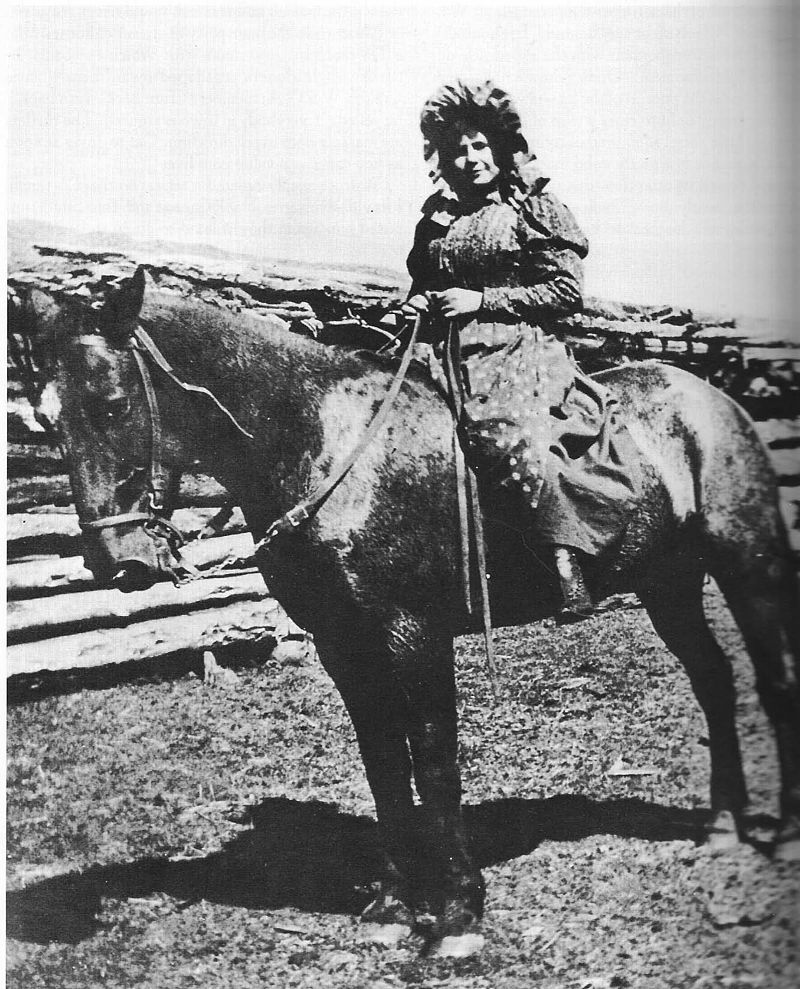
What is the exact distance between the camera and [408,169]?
3.15 m

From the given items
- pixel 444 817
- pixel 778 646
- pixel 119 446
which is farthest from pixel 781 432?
pixel 119 446

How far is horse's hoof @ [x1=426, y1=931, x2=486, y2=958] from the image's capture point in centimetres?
306

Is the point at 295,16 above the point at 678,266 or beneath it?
above

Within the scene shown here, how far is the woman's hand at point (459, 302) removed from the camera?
3.08m

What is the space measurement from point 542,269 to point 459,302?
306 mm

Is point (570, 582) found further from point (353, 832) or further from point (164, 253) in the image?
point (164, 253)

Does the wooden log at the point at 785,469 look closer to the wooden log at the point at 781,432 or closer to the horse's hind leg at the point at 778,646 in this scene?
the wooden log at the point at 781,432

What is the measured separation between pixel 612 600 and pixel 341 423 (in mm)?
1109

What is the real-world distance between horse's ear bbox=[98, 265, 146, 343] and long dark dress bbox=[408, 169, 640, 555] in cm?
91

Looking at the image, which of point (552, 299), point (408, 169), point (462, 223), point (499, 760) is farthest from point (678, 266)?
point (499, 760)

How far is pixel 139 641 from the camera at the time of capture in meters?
3.22

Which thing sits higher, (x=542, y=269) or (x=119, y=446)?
(x=542, y=269)

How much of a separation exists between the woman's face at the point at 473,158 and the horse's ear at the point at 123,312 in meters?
1.13

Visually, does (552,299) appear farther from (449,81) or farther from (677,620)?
(677,620)
